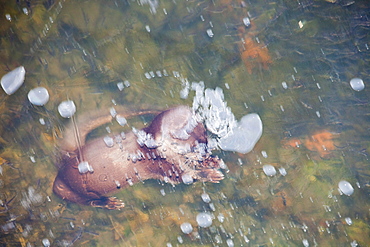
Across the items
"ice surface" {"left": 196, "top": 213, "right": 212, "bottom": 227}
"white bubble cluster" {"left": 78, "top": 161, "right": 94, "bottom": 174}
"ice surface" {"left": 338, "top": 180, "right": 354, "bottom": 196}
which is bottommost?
"ice surface" {"left": 338, "top": 180, "right": 354, "bottom": 196}

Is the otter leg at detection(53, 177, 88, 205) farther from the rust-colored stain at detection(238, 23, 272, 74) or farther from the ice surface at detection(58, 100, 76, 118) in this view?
the rust-colored stain at detection(238, 23, 272, 74)

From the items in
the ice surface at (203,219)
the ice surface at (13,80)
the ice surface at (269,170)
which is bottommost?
the ice surface at (203,219)

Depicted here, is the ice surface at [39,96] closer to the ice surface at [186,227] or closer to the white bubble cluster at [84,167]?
the white bubble cluster at [84,167]

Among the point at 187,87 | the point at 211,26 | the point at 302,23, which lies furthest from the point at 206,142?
the point at 302,23

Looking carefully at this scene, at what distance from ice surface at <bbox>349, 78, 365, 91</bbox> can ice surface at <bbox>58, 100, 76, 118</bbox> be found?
1926 millimetres

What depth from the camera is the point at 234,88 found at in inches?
73.3

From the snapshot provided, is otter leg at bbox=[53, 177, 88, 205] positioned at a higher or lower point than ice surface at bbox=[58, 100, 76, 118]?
lower

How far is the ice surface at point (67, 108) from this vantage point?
1.88 m

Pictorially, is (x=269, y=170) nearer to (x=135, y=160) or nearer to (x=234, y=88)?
(x=234, y=88)

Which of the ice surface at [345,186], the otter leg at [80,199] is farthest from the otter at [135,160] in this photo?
the ice surface at [345,186]

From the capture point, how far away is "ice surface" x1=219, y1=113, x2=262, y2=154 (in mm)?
1834

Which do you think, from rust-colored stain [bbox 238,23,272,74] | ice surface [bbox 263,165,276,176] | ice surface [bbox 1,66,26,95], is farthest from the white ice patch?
ice surface [bbox 1,66,26,95]

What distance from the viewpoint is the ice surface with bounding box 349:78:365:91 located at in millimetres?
1834

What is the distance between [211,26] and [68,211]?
5.42ft
